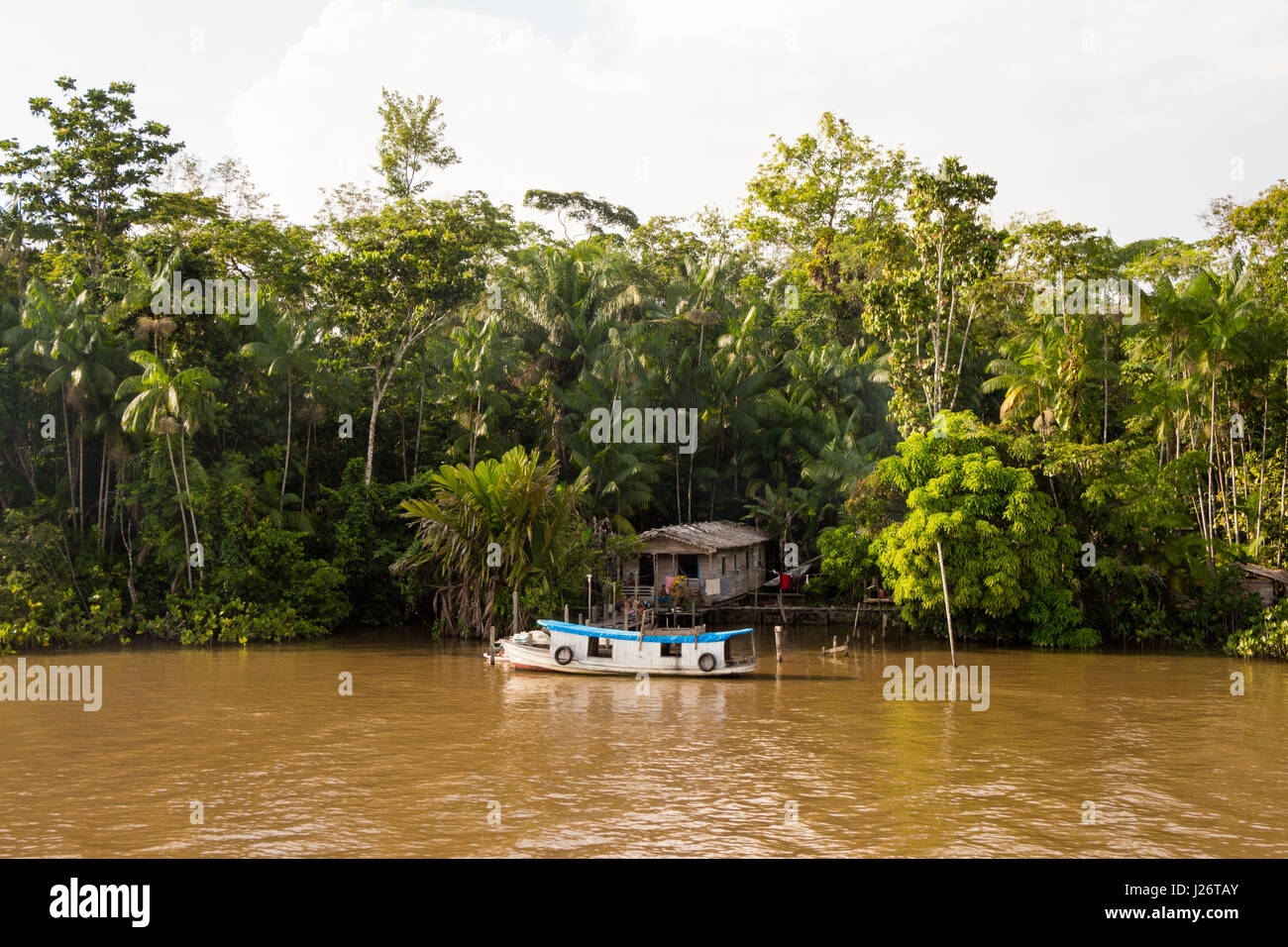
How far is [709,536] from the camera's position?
31672 mm

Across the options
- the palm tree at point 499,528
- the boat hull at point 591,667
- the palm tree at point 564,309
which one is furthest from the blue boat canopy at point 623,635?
the palm tree at point 564,309

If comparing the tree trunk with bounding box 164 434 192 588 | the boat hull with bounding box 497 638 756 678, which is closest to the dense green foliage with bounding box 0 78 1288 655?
the tree trunk with bounding box 164 434 192 588

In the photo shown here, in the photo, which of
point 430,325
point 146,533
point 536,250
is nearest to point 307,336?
point 430,325

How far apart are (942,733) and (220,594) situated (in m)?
18.9

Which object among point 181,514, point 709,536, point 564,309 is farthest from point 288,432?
point 709,536

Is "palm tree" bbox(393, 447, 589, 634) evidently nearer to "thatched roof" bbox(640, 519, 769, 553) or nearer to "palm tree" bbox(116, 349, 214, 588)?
"thatched roof" bbox(640, 519, 769, 553)

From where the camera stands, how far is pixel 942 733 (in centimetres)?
1781

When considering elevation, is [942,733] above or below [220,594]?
below

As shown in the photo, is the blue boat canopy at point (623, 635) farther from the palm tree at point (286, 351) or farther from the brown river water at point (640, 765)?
the palm tree at point (286, 351)

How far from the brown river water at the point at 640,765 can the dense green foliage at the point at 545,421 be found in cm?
359

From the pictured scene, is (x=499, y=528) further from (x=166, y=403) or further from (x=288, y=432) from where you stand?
(x=166, y=403)

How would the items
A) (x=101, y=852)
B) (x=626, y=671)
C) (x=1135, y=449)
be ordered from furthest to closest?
(x=1135, y=449), (x=626, y=671), (x=101, y=852)
